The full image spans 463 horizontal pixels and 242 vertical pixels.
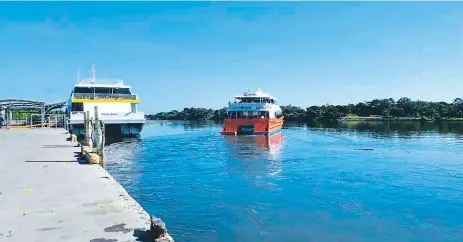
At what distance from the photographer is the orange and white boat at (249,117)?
49.9 metres

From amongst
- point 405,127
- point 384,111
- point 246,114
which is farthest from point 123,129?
point 384,111

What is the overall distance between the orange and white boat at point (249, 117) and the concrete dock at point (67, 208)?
36.8 meters

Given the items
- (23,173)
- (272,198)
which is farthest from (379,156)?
(23,173)

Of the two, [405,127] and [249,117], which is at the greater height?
[249,117]

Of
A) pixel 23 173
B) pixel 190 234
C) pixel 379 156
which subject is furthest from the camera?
pixel 379 156

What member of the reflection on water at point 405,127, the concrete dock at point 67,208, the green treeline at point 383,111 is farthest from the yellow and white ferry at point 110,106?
the green treeline at point 383,111

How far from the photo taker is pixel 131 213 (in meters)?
8.04

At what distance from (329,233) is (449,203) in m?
6.11

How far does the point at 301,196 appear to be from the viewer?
1539 cm

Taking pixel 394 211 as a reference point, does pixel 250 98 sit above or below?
above

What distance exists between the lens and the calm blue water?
11312 mm

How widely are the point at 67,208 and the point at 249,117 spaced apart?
43575 millimetres

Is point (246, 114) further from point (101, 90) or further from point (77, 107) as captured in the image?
point (77, 107)

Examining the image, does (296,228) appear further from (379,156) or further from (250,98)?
(250,98)
